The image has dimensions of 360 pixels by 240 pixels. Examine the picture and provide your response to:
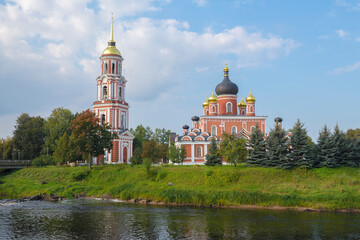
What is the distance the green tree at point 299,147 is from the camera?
34406 mm

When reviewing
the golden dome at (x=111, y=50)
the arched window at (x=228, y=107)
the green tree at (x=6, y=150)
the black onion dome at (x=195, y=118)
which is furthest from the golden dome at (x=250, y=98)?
the green tree at (x=6, y=150)

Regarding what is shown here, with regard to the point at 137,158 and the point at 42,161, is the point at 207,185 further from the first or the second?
the point at 42,161

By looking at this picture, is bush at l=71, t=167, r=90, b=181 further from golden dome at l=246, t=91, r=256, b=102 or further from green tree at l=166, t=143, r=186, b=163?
golden dome at l=246, t=91, r=256, b=102

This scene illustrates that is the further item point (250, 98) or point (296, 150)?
point (250, 98)

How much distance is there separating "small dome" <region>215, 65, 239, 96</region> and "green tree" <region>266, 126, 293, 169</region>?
23080 millimetres

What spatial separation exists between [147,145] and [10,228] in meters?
26.2

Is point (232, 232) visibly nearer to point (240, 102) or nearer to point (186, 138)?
point (186, 138)

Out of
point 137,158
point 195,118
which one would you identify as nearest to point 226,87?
point 195,118

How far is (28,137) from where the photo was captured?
5512 cm

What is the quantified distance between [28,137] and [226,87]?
33.0 m

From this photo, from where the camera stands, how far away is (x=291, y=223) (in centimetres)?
2128

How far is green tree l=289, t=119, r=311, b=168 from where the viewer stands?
113ft

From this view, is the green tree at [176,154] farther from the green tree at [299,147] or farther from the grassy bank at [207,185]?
the green tree at [299,147]

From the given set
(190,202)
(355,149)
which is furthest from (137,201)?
(355,149)
